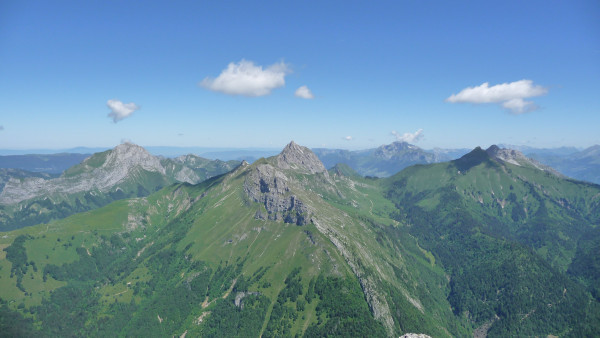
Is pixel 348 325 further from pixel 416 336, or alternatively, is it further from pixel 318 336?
pixel 416 336

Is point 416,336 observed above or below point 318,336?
above

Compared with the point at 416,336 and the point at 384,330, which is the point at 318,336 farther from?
the point at 416,336

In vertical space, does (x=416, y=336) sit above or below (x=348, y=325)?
above

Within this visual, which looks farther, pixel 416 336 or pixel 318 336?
pixel 318 336

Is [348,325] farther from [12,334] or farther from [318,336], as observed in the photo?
[12,334]

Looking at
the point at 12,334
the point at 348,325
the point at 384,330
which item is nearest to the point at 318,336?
the point at 348,325

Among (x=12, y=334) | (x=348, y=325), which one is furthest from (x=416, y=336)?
(x=12, y=334)

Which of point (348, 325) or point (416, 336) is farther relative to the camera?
point (348, 325)
